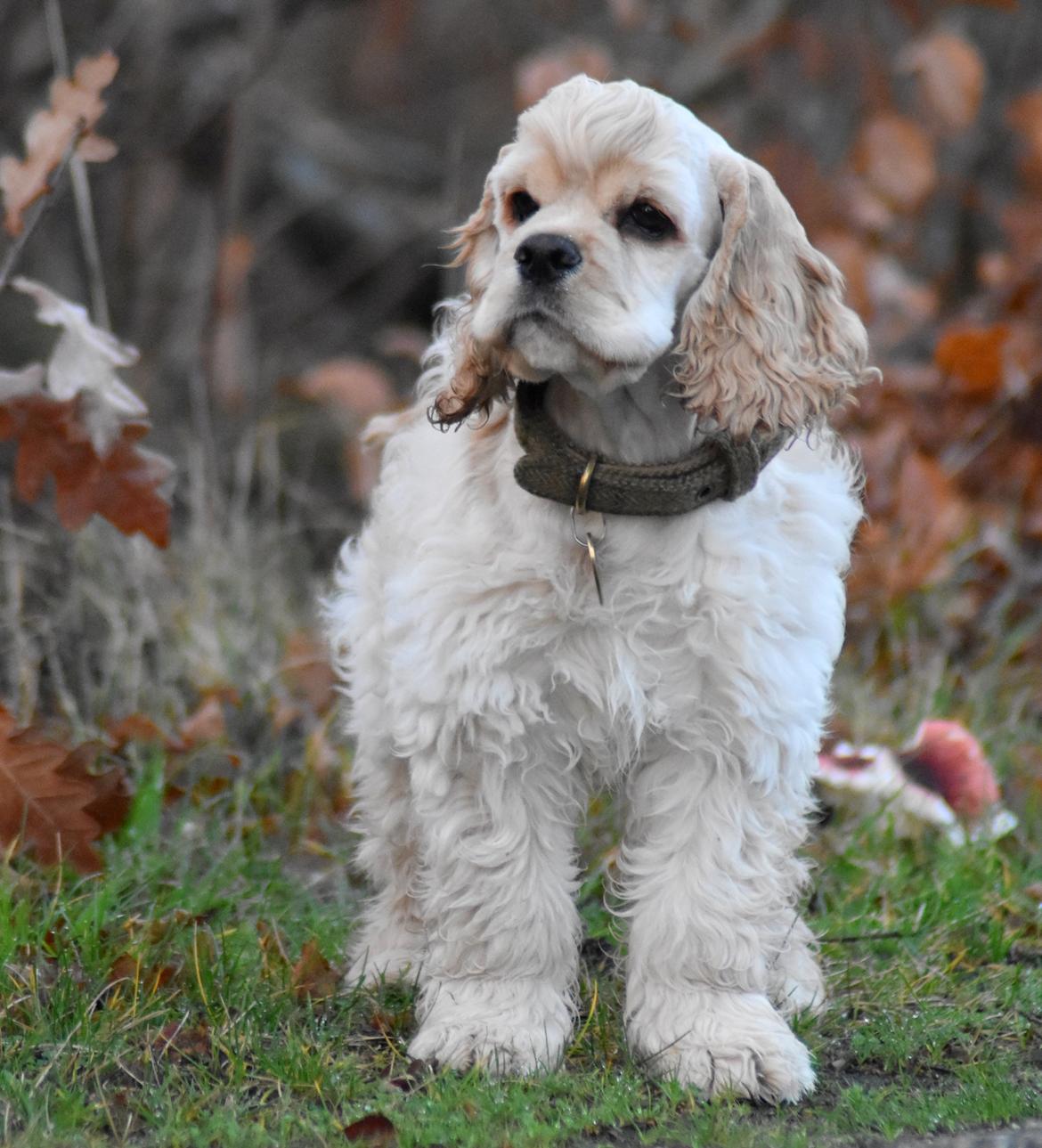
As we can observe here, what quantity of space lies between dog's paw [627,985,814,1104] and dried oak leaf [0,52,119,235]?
266 cm

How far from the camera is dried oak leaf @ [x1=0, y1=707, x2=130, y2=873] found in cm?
443

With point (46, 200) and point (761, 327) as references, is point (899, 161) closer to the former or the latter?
point (46, 200)

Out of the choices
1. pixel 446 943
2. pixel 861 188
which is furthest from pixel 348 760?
pixel 861 188

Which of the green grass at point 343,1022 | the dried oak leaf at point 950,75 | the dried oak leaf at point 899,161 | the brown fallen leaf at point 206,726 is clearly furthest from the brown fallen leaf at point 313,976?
the dried oak leaf at point 899,161

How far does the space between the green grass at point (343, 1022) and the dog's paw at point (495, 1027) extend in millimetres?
76

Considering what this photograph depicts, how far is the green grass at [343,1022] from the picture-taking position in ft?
11.2

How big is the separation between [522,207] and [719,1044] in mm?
1906

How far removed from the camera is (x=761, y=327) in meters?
3.69

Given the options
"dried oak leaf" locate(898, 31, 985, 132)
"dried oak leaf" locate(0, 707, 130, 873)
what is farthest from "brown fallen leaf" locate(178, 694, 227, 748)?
"dried oak leaf" locate(898, 31, 985, 132)

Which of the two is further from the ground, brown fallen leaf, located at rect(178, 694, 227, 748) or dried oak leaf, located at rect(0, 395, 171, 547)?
dried oak leaf, located at rect(0, 395, 171, 547)

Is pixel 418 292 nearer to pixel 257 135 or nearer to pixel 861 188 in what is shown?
pixel 257 135

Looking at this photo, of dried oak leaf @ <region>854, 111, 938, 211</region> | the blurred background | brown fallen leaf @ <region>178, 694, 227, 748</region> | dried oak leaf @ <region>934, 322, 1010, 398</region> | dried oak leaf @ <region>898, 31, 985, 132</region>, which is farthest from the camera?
dried oak leaf @ <region>854, 111, 938, 211</region>

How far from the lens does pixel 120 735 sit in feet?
17.6

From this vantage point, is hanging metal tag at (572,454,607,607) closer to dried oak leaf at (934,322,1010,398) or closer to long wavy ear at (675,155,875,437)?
long wavy ear at (675,155,875,437)
